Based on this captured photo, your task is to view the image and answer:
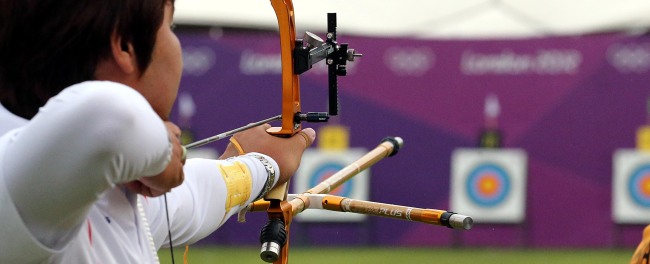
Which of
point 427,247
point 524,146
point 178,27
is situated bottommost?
point 427,247

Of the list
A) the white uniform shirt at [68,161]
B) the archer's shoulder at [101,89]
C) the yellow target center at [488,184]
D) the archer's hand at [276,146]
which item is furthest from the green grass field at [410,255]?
the archer's shoulder at [101,89]

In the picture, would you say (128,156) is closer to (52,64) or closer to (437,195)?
A: (52,64)

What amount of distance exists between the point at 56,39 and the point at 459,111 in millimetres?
5559

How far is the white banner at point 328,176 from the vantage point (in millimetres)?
6688

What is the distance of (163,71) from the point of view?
1.34m

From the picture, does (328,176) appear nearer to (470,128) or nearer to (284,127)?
(470,128)

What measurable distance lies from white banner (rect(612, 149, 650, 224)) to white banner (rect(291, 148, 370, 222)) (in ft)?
4.32

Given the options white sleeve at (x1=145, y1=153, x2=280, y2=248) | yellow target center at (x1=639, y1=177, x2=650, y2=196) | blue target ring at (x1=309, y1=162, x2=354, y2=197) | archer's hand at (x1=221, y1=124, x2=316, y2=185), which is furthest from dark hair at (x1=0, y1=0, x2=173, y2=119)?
yellow target center at (x1=639, y1=177, x2=650, y2=196)

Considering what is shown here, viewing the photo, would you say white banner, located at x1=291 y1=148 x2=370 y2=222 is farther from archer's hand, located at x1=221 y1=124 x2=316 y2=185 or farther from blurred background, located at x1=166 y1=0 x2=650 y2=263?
archer's hand, located at x1=221 y1=124 x2=316 y2=185

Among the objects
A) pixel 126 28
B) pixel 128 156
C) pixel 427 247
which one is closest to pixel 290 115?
pixel 126 28

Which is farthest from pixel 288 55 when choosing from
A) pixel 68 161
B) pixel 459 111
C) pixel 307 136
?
pixel 459 111

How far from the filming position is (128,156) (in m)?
1.09

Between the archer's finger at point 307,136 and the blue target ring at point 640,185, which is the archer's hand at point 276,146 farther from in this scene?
the blue target ring at point 640,185

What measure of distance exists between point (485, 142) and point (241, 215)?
4756mm
